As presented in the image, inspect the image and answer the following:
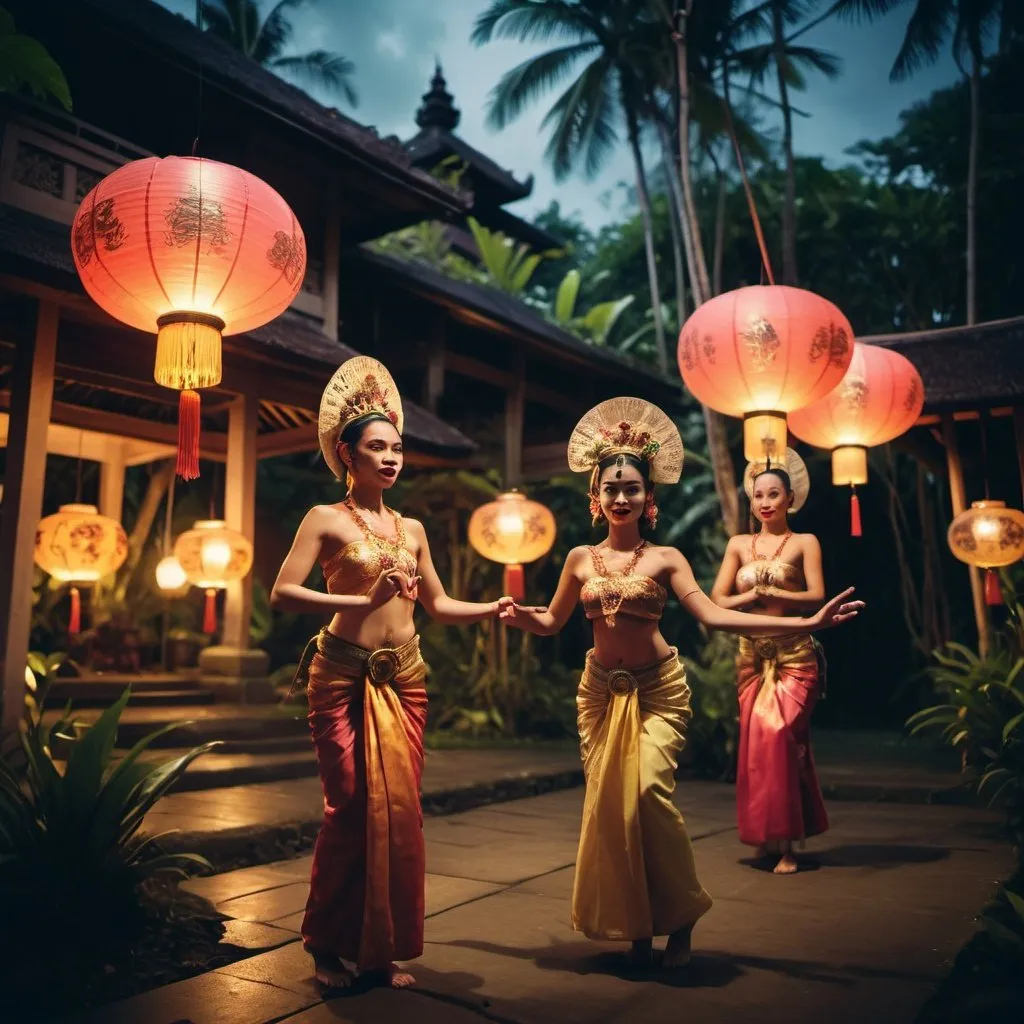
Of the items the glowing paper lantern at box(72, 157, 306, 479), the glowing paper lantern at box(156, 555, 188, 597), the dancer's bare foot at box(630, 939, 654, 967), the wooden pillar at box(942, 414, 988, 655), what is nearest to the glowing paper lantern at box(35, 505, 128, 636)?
the glowing paper lantern at box(156, 555, 188, 597)

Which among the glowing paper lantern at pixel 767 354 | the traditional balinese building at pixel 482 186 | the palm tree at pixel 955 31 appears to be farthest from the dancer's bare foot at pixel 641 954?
the traditional balinese building at pixel 482 186

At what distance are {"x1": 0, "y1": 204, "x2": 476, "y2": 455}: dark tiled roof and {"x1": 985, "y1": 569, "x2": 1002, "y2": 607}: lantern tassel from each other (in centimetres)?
487

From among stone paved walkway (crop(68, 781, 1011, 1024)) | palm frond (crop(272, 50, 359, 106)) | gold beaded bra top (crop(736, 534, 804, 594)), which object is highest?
palm frond (crop(272, 50, 359, 106))

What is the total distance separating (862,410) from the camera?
593cm

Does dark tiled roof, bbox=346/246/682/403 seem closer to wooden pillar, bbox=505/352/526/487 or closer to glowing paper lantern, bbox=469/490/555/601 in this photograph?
wooden pillar, bbox=505/352/526/487

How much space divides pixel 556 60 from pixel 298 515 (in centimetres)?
1148

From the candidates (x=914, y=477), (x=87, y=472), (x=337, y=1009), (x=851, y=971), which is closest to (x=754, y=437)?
(x=851, y=971)

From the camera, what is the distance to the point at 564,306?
1736cm

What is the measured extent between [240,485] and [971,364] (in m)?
6.29

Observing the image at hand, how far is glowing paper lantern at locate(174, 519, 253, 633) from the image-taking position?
786 centimetres

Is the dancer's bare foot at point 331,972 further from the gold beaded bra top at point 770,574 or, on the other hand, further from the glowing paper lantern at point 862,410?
the glowing paper lantern at point 862,410

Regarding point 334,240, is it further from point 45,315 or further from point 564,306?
point 564,306

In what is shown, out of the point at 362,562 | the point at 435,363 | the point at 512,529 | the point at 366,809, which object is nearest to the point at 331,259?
the point at 435,363

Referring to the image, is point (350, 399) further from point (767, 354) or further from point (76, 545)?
point (76, 545)
